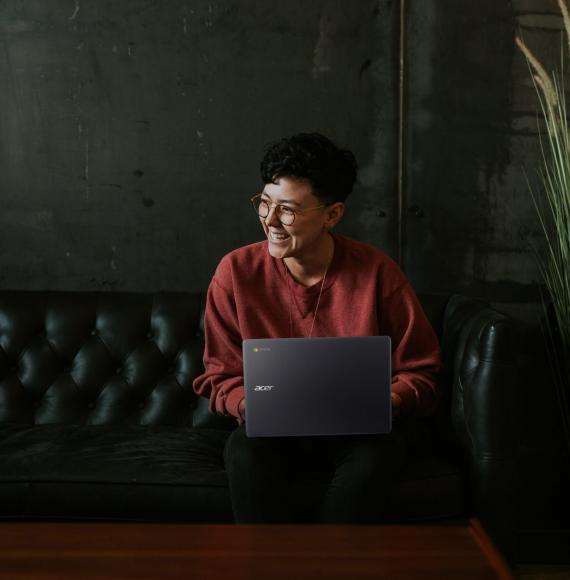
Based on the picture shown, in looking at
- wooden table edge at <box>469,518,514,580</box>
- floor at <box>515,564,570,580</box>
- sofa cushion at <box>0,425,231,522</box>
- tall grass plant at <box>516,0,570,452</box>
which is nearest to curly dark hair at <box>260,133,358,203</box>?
tall grass plant at <box>516,0,570,452</box>

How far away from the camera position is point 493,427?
1.92 meters

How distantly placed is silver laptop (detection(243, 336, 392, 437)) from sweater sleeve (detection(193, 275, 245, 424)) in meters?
0.28

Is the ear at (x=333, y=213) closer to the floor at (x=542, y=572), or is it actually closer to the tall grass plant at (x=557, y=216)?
the tall grass plant at (x=557, y=216)

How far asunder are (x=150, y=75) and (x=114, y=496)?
1.48 meters

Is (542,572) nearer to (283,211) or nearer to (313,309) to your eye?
(313,309)

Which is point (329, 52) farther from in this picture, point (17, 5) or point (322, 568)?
point (322, 568)

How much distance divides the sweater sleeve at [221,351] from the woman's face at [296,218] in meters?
0.20

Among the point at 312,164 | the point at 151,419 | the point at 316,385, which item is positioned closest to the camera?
the point at 316,385

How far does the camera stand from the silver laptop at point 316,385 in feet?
5.53

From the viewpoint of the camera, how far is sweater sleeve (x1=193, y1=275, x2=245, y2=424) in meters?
2.01

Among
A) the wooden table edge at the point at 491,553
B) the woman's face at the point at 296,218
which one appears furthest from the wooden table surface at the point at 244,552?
the woman's face at the point at 296,218

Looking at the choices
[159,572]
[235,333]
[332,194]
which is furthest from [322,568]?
[332,194]

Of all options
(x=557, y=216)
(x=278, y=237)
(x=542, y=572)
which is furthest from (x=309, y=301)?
(x=542, y=572)

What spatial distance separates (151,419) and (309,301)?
0.66 meters
